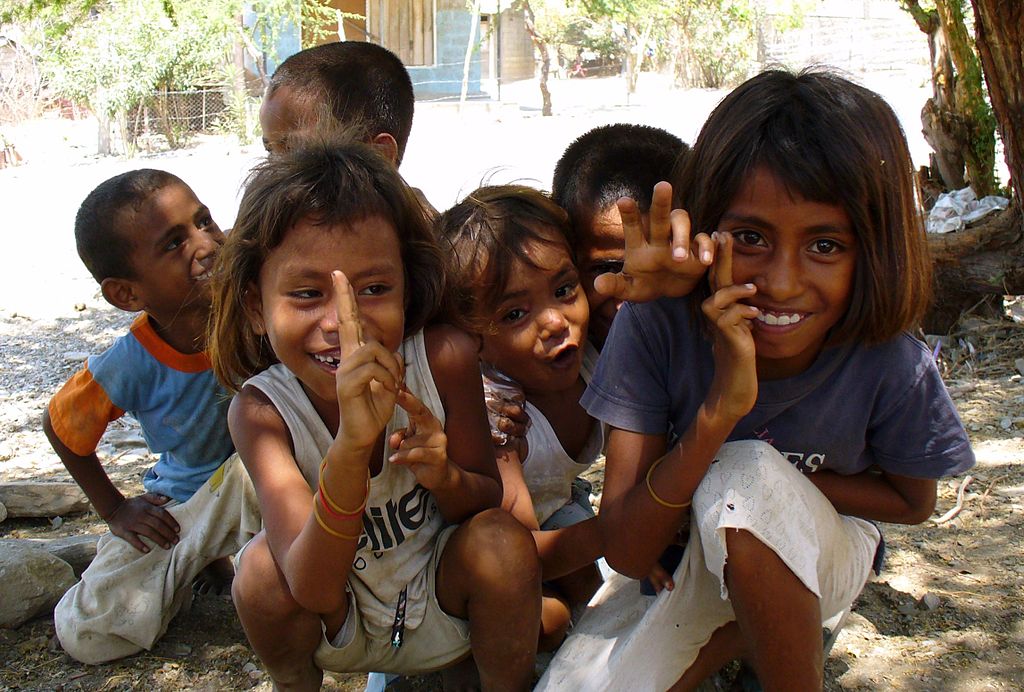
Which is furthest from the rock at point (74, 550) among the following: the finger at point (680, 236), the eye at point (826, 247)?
the eye at point (826, 247)

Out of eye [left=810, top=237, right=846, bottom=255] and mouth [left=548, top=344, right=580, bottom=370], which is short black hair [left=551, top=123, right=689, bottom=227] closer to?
mouth [left=548, top=344, right=580, bottom=370]

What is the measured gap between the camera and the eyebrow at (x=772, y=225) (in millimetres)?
1695

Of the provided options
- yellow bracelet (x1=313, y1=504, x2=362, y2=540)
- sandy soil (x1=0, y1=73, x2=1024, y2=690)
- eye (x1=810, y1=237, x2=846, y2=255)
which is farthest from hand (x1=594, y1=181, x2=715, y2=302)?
sandy soil (x1=0, y1=73, x2=1024, y2=690)

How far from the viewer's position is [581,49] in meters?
33.4

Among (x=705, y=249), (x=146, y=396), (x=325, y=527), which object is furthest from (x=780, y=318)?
(x=146, y=396)

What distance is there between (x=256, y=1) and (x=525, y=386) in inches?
613

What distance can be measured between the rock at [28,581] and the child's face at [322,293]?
1.20 metres

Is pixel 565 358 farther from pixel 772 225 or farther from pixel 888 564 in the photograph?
pixel 888 564

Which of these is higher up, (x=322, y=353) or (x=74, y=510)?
(x=322, y=353)

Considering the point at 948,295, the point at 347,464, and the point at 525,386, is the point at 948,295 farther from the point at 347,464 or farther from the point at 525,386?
the point at 347,464

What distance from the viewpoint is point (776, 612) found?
5.52 ft

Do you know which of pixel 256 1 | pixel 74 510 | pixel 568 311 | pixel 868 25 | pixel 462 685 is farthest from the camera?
pixel 868 25

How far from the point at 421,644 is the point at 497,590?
24 centimetres

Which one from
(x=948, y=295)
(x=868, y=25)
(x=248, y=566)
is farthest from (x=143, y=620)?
(x=868, y=25)
